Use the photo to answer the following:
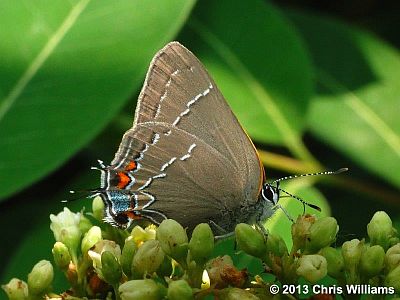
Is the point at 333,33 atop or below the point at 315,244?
atop

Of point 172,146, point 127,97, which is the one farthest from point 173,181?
point 127,97

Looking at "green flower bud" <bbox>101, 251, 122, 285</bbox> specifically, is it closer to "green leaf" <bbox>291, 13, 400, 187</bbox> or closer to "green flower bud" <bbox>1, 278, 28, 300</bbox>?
"green flower bud" <bbox>1, 278, 28, 300</bbox>

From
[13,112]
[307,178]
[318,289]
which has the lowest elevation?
[318,289]

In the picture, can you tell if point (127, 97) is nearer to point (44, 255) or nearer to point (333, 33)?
point (44, 255)

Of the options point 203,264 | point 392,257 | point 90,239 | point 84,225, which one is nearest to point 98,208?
point 84,225

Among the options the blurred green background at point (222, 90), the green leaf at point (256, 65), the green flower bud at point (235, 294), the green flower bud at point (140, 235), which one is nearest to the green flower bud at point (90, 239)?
the green flower bud at point (140, 235)

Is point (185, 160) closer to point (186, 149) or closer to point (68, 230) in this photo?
point (186, 149)

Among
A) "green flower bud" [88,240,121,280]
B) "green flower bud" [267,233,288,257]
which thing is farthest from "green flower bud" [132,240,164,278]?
"green flower bud" [267,233,288,257]
